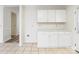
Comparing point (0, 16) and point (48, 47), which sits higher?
point (0, 16)

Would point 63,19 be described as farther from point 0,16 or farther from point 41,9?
point 0,16

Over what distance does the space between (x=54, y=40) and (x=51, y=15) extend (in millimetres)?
1705

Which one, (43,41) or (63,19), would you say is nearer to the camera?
(43,41)

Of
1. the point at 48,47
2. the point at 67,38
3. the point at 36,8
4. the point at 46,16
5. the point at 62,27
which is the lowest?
the point at 48,47

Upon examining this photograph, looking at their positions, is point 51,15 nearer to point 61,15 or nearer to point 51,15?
point 51,15

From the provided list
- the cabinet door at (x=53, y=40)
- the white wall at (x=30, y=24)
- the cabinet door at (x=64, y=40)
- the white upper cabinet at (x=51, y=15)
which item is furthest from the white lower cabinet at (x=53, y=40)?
→ the white wall at (x=30, y=24)

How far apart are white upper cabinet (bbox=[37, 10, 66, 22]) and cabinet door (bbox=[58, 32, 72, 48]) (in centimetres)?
138

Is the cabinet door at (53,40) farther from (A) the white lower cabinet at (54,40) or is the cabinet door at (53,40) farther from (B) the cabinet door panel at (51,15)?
(B) the cabinet door panel at (51,15)

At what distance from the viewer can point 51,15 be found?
7445 mm

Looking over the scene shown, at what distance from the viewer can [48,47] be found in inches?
247

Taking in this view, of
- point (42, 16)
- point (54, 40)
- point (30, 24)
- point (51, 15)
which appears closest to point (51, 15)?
point (51, 15)
